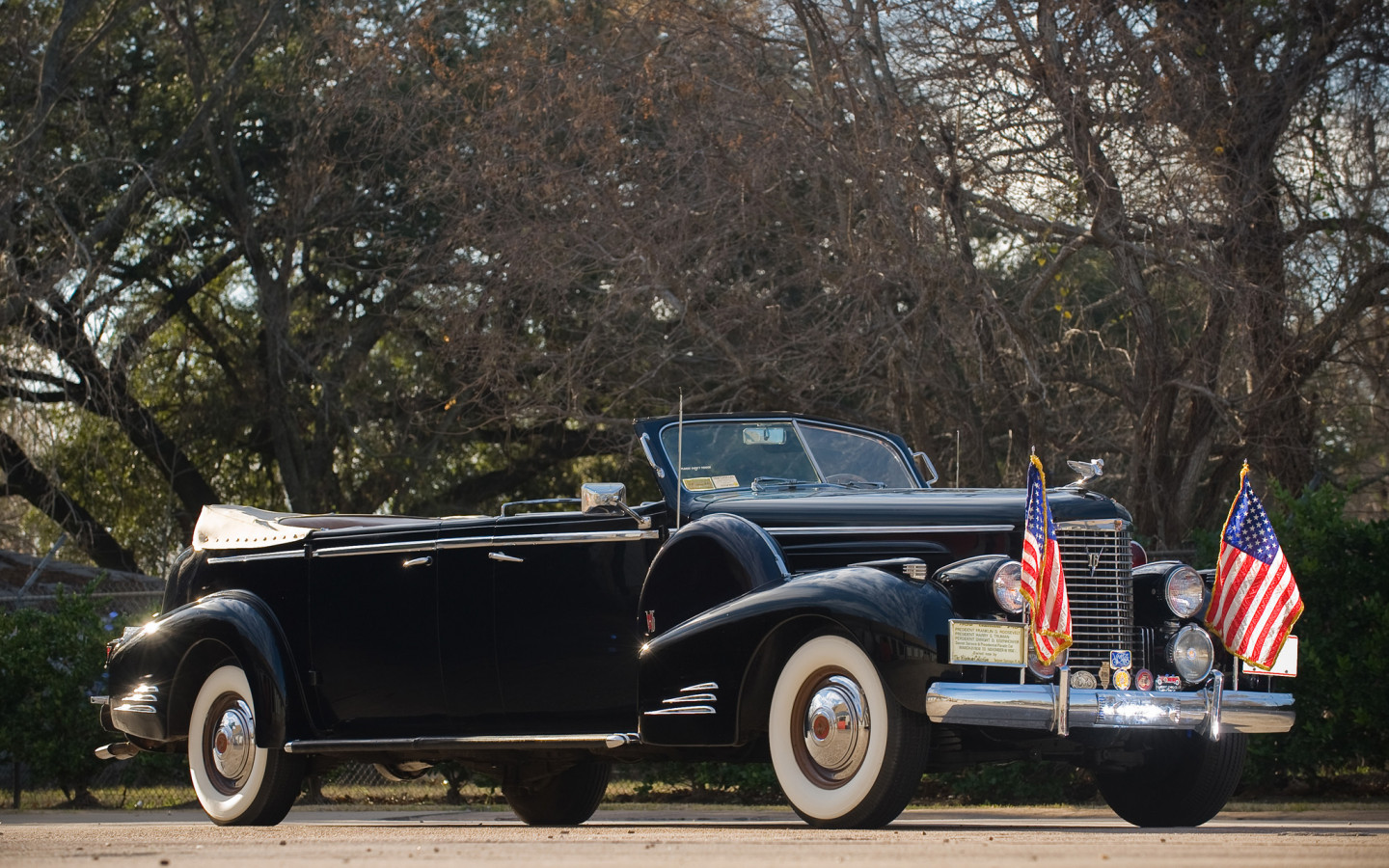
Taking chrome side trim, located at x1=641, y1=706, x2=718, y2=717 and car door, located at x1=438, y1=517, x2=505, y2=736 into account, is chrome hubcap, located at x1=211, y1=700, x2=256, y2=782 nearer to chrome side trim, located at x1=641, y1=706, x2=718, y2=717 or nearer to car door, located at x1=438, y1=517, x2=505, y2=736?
car door, located at x1=438, y1=517, x2=505, y2=736

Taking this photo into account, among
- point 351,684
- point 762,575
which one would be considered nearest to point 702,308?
point 351,684

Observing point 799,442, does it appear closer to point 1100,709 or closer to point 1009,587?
point 1009,587

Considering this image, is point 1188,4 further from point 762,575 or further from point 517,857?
point 517,857

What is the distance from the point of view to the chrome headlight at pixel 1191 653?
6.64m

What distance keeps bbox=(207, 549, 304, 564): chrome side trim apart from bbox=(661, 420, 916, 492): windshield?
2.11 m

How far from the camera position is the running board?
7.10 metres

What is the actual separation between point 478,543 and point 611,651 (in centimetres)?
91

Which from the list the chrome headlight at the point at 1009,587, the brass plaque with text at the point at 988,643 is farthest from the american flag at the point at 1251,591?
the brass plaque with text at the point at 988,643

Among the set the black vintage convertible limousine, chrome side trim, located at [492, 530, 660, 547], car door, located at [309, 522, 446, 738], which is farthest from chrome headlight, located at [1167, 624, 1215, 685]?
car door, located at [309, 522, 446, 738]

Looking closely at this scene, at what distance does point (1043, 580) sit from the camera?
614 centimetres

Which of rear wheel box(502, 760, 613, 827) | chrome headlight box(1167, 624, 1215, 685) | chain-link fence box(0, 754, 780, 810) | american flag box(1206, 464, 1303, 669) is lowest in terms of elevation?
chain-link fence box(0, 754, 780, 810)

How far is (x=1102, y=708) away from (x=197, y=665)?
16.1 feet

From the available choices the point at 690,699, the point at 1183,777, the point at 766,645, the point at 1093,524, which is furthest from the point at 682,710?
the point at 1183,777

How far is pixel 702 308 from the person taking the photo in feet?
48.2
